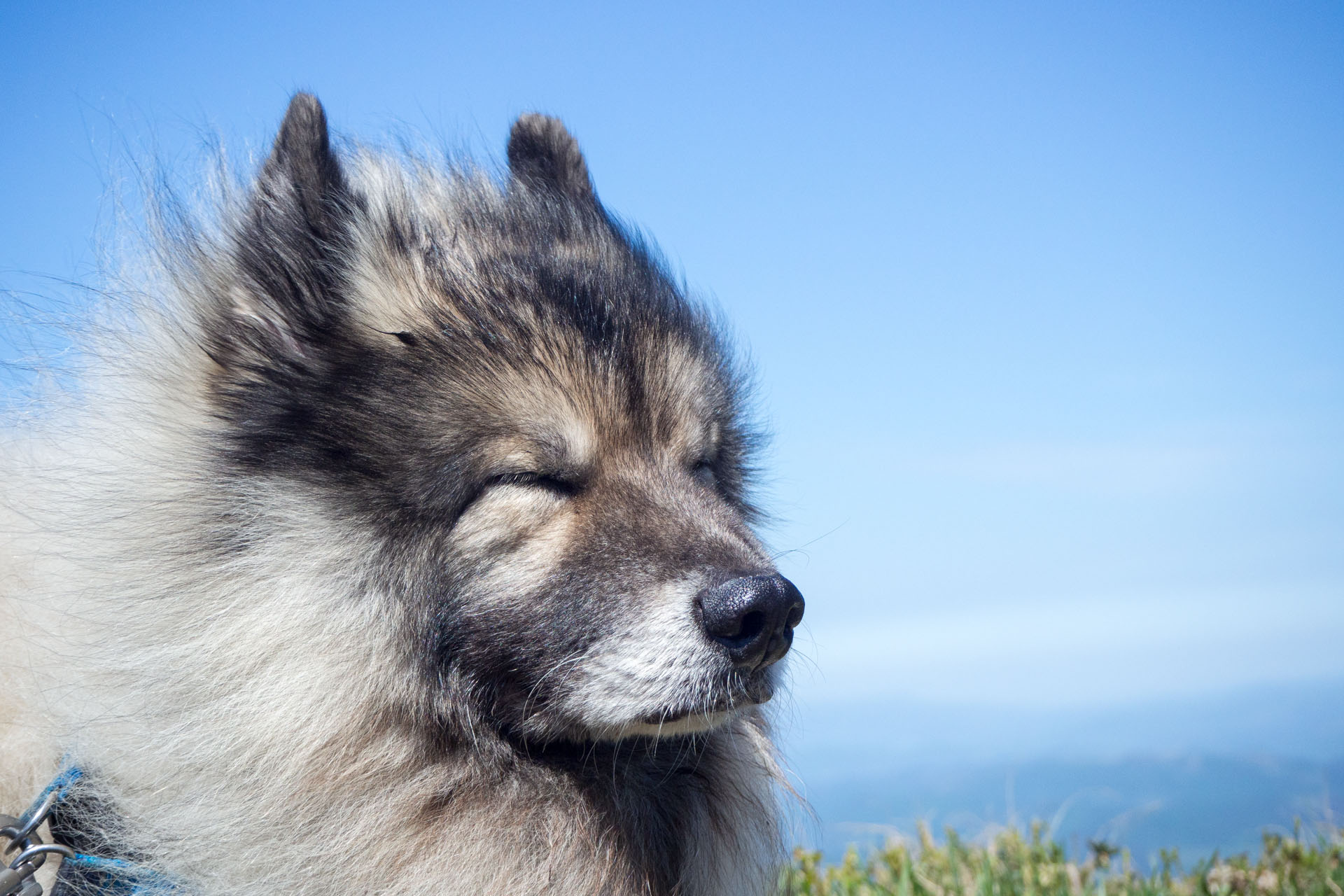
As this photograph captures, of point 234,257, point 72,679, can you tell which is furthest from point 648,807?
point 234,257

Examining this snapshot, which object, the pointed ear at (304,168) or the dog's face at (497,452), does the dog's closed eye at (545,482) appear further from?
→ the pointed ear at (304,168)

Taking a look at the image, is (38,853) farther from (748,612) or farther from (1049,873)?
(1049,873)

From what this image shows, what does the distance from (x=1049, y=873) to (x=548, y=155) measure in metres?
3.76

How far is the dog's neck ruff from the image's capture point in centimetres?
243

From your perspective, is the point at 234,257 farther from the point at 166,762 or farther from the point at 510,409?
the point at 166,762

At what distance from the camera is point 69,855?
254 centimetres

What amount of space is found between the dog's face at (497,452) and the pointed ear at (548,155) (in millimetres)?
880

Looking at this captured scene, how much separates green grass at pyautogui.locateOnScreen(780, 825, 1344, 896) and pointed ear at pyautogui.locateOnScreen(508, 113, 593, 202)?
2925mm

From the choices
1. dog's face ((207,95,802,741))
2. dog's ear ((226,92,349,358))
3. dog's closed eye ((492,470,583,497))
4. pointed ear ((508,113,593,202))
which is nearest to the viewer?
dog's face ((207,95,802,741))

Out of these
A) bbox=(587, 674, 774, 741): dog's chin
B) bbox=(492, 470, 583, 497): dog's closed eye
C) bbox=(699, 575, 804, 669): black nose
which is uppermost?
bbox=(492, 470, 583, 497): dog's closed eye

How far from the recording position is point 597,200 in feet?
13.1

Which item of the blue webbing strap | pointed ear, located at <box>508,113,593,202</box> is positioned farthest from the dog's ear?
the blue webbing strap

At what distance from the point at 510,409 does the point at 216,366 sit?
35.0 inches

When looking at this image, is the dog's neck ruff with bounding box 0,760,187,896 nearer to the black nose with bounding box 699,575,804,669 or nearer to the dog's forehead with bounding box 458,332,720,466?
the dog's forehead with bounding box 458,332,720,466
